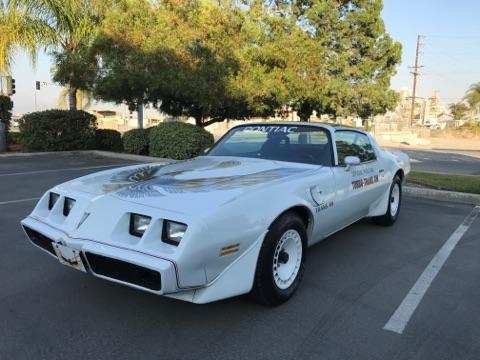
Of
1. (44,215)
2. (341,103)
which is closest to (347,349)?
(44,215)

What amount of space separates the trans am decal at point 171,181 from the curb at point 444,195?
531 centimetres

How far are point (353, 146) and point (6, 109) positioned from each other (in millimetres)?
14612

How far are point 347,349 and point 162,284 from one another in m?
1.28

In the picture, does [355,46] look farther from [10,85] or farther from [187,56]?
[10,85]

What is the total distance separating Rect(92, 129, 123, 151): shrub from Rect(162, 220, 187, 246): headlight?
14.1 metres

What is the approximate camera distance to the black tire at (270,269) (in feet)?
11.5

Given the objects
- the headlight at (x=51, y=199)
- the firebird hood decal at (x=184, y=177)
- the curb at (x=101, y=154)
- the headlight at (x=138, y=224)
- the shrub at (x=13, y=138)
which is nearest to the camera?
the headlight at (x=138, y=224)

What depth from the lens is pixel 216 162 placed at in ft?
16.1

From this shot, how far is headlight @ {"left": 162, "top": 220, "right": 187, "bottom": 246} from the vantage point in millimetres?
3098

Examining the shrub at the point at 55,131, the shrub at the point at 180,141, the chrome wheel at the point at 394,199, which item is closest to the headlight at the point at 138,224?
the chrome wheel at the point at 394,199

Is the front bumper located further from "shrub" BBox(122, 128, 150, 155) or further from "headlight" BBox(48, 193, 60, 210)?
"shrub" BBox(122, 128, 150, 155)

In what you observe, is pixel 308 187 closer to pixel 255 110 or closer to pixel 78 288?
pixel 78 288

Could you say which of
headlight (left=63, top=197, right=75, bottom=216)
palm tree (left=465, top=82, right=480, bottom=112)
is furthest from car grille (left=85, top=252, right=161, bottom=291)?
palm tree (left=465, top=82, right=480, bottom=112)

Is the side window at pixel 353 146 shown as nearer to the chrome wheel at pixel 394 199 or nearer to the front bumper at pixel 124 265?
the chrome wheel at pixel 394 199
